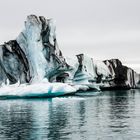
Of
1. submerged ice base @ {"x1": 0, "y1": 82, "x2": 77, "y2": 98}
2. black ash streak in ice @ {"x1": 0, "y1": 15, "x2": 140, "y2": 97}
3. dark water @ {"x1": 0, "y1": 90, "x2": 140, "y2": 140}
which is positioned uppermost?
black ash streak in ice @ {"x1": 0, "y1": 15, "x2": 140, "y2": 97}

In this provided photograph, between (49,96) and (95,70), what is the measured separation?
1426 inches

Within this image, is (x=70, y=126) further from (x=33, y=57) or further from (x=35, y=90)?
(x=33, y=57)

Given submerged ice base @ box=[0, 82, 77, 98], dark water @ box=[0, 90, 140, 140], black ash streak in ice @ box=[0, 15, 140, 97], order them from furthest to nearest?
black ash streak in ice @ box=[0, 15, 140, 97]
submerged ice base @ box=[0, 82, 77, 98]
dark water @ box=[0, 90, 140, 140]

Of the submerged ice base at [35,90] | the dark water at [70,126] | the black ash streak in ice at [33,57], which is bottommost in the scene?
the dark water at [70,126]

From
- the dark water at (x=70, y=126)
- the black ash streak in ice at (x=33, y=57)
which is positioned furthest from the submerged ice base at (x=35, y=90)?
the dark water at (x=70, y=126)

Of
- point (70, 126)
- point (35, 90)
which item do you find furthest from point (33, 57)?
point (70, 126)

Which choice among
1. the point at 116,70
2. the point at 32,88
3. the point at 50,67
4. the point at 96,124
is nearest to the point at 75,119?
the point at 96,124

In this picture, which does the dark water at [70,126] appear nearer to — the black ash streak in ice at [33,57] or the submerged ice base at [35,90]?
the submerged ice base at [35,90]

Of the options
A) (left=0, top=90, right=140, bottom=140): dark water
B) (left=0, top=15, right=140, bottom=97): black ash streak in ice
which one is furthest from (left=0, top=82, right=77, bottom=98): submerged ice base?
(left=0, top=90, right=140, bottom=140): dark water

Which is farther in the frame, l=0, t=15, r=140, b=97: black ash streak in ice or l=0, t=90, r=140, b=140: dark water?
l=0, t=15, r=140, b=97: black ash streak in ice

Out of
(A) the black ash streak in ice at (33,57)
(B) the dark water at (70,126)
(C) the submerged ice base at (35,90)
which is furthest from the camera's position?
(A) the black ash streak in ice at (33,57)

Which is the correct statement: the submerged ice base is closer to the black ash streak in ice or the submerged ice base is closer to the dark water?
the black ash streak in ice

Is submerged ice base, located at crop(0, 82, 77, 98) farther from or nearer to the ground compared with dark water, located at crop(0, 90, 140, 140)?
farther from the ground

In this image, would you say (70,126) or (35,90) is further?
(35,90)
